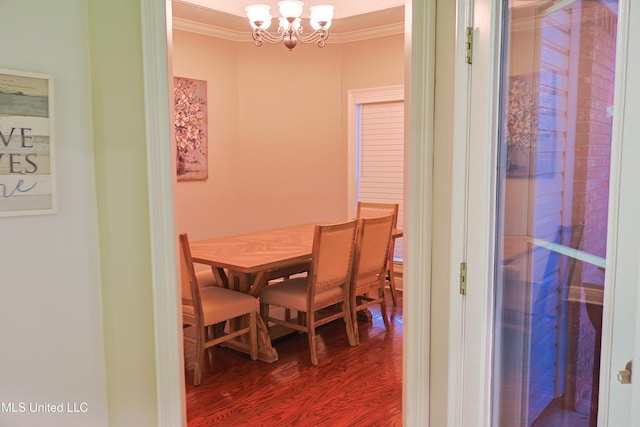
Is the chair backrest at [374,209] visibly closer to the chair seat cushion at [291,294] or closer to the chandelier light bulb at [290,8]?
the chair seat cushion at [291,294]

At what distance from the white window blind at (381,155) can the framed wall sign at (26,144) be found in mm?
3969

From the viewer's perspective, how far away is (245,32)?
5066 millimetres

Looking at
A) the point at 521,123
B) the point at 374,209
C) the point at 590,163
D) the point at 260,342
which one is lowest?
the point at 260,342

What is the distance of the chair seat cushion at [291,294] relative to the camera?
136 inches

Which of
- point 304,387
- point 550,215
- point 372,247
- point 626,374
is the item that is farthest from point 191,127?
point 626,374

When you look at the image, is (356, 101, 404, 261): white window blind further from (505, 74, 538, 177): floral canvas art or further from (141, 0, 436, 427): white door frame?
(505, 74, 538, 177): floral canvas art

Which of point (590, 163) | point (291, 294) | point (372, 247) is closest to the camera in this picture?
point (590, 163)

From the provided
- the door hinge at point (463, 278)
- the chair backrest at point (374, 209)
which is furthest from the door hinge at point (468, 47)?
the chair backrest at point (374, 209)

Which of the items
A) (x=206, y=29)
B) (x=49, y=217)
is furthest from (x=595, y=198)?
(x=206, y=29)

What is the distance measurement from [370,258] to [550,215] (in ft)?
8.72

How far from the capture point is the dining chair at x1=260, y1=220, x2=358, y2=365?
3320 millimetres

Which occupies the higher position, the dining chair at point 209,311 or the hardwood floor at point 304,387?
the dining chair at point 209,311

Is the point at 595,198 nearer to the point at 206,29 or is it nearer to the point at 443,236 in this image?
the point at 443,236

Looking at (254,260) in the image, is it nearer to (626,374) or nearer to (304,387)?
(304,387)
